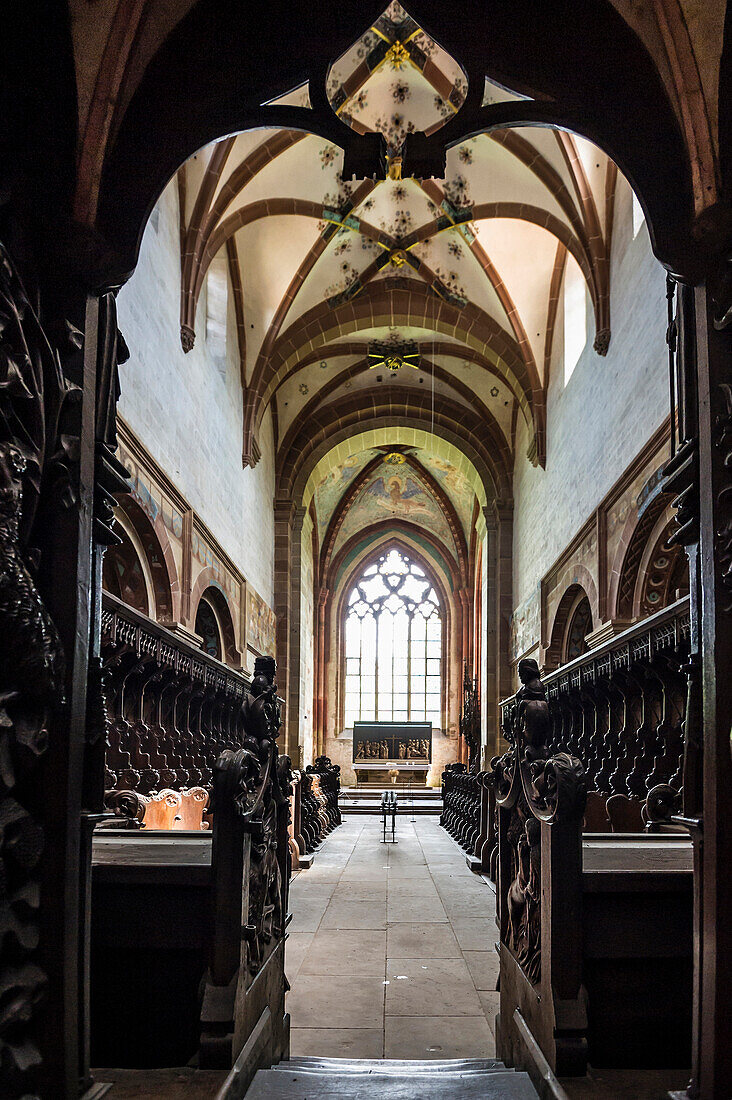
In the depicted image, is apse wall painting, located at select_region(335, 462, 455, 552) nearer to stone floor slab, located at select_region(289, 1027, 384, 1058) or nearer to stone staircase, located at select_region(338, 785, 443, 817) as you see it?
stone staircase, located at select_region(338, 785, 443, 817)

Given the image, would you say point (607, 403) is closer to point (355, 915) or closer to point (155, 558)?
point (155, 558)

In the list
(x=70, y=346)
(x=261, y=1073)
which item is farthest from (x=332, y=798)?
(x=70, y=346)

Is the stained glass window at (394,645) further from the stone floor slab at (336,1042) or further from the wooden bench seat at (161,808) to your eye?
the stone floor slab at (336,1042)

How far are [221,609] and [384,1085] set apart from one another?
1152cm

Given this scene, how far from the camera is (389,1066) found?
3.41m

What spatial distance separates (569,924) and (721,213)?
6.80 feet

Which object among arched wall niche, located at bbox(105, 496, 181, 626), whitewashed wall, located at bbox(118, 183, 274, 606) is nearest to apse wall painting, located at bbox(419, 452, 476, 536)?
whitewashed wall, located at bbox(118, 183, 274, 606)

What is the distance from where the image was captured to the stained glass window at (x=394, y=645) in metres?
28.1

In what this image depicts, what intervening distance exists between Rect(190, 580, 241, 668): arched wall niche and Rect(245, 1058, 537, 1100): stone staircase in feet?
29.4

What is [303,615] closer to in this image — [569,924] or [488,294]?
[488,294]

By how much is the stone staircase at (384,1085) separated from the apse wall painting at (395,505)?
22.9 metres

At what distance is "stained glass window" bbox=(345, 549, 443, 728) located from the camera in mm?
28094

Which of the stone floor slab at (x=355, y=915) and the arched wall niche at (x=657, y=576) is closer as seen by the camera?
the stone floor slab at (x=355, y=915)

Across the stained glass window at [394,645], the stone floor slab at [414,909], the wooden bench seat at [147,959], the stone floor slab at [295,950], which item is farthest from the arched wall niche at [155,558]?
the stained glass window at [394,645]
